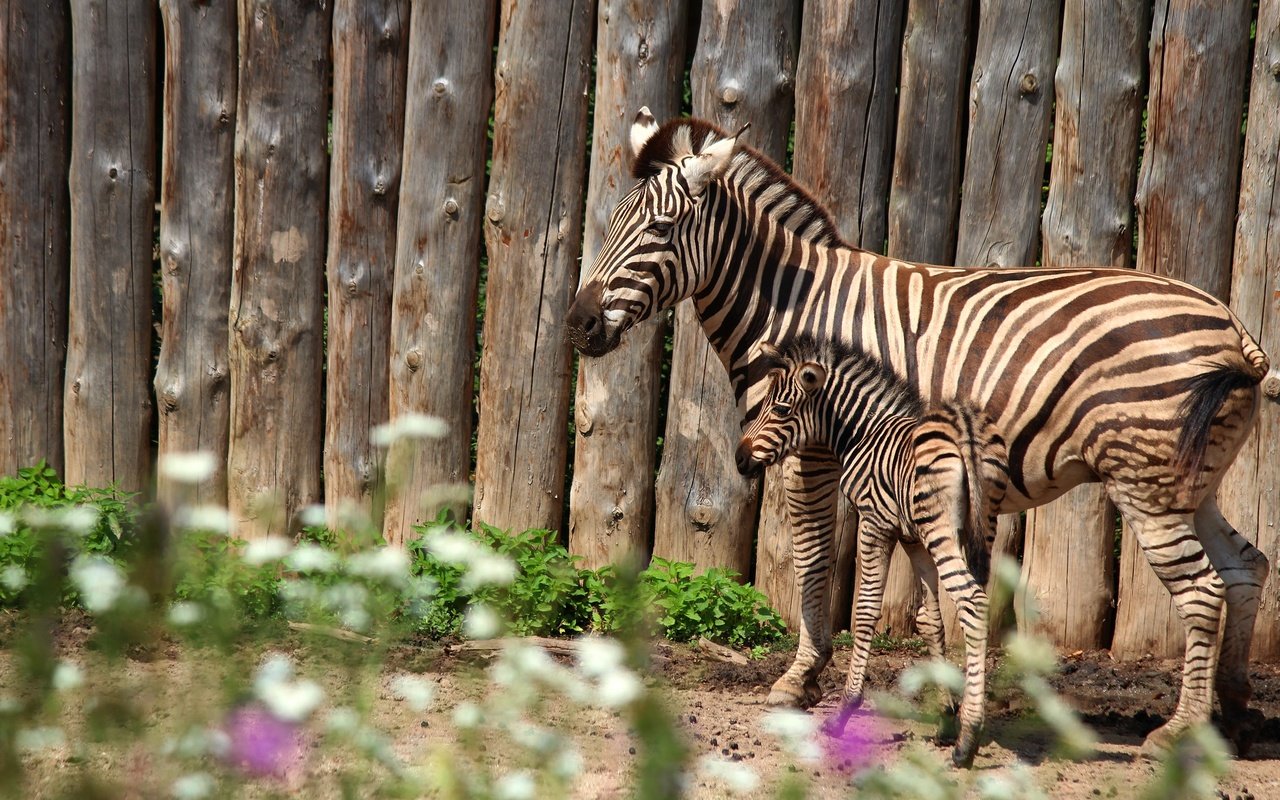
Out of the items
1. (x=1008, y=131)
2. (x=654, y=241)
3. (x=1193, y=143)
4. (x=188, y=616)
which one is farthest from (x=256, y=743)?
(x=1193, y=143)

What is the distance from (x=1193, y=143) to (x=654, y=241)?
240cm

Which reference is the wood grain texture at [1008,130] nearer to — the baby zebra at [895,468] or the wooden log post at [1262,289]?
the wooden log post at [1262,289]

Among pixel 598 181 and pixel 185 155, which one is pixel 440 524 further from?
pixel 185 155

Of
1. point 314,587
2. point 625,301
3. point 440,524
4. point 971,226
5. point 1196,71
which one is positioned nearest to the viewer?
point 314,587

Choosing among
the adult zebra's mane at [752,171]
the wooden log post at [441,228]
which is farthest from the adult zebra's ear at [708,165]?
the wooden log post at [441,228]

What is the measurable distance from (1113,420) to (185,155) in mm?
4699

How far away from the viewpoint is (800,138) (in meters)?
5.95

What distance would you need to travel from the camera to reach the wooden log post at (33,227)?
669 cm

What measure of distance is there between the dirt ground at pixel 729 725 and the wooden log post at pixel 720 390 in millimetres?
585

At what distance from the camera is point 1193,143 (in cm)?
548

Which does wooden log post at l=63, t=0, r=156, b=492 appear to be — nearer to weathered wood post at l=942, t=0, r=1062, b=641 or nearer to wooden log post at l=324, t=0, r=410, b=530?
wooden log post at l=324, t=0, r=410, b=530

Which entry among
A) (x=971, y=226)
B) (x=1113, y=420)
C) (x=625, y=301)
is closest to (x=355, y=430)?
(x=625, y=301)

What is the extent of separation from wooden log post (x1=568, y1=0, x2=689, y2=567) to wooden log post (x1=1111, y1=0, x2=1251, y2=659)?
2.16m

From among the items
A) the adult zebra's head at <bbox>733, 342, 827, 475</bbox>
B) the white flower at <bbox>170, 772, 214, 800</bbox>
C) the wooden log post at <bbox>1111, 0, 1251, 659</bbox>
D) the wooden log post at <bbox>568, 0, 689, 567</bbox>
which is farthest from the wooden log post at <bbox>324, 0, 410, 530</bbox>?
the white flower at <bbox>170, 772, 214, 800</bbox>
